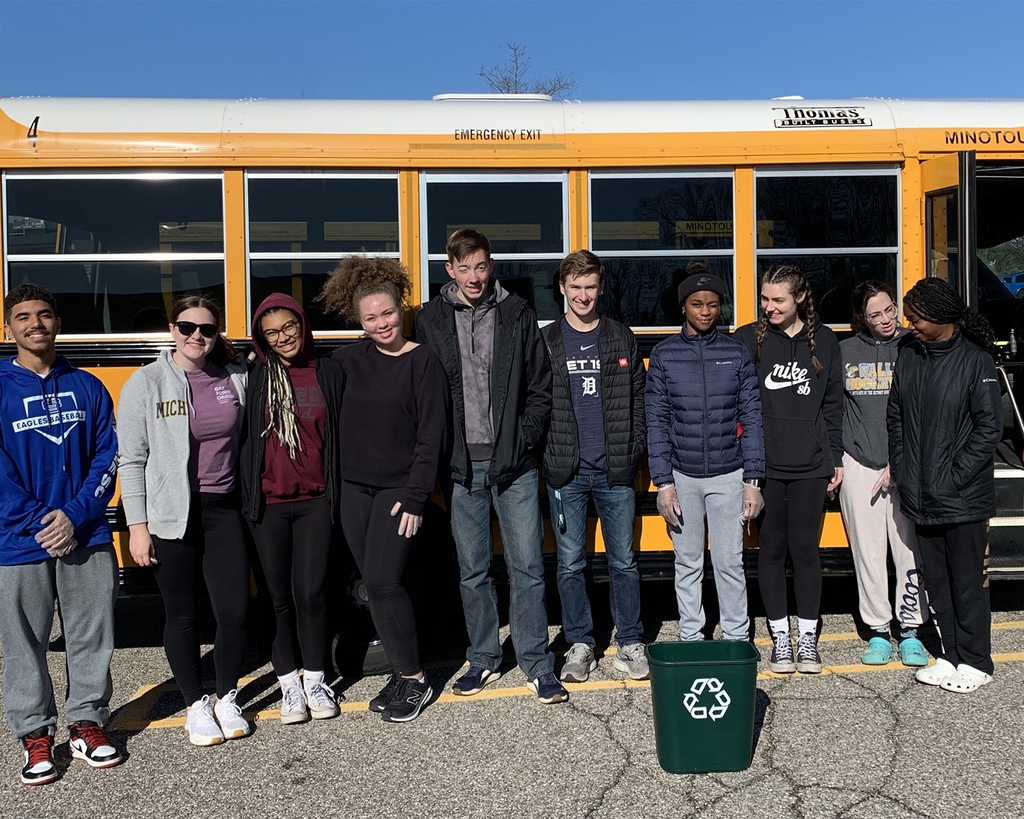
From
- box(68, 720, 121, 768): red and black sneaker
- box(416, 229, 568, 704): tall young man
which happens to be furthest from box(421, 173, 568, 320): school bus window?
box(68, 720, 121, 768): red and black sneaker

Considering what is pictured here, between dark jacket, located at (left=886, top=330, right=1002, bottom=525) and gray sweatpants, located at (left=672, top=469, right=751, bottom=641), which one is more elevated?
dark jacket, located at (left=886, top=330, right=1002, bottom=525)

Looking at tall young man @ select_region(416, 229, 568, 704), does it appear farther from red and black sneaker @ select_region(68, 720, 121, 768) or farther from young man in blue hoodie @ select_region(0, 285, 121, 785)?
red and black sneaker @ select_region(68, 720, 121, 768)

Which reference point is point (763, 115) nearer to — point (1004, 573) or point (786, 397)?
point (786, 397)

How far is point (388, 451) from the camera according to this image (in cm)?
396

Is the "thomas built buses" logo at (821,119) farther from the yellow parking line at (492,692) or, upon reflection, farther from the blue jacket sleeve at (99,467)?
the blue jacket sleeve at (99,467)

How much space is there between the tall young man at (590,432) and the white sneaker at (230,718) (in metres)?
1.41

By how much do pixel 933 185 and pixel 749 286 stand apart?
1055mm

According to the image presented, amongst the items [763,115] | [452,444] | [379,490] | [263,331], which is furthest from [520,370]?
[763,115]

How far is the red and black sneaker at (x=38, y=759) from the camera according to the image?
3605 mm

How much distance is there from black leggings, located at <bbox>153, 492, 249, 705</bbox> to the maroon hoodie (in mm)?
199

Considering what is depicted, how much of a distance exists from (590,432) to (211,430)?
1.62 metres

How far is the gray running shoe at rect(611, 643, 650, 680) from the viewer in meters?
4.45

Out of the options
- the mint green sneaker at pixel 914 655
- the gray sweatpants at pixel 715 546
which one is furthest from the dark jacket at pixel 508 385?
the mint green sneaker at pixel 914 655

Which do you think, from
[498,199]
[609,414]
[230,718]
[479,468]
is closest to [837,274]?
[609,414]
